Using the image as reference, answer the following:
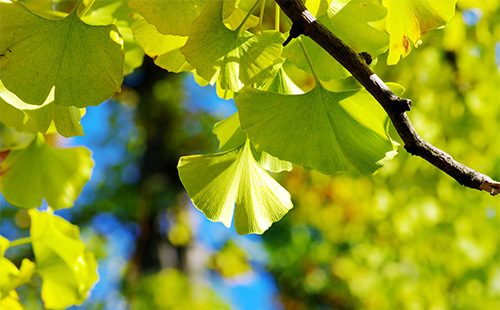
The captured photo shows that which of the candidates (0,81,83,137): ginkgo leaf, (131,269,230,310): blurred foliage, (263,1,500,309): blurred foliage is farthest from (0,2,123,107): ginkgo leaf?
(131,269,230,310): blurred foliage

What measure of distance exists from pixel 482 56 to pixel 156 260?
195 cm

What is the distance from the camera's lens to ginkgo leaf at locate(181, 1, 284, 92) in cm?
30

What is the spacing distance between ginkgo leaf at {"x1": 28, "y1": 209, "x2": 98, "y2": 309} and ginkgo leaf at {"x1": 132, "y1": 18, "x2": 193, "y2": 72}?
17cm

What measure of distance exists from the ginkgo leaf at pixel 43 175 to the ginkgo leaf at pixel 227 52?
213mm

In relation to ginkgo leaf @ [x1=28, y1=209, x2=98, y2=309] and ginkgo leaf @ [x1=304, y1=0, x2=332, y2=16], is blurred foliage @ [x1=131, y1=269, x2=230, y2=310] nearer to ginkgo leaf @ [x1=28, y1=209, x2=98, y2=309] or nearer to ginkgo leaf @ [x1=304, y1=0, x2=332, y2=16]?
ginkgo leaf @ [x1=28, y1=209, x2=98, y2=309]

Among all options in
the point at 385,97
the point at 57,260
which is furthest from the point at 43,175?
the point at 385,97

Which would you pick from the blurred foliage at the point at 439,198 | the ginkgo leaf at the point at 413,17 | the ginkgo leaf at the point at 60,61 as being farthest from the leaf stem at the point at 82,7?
the blurred foliage at the point at 439,198

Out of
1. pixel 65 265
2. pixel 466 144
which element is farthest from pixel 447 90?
pixel 65 265

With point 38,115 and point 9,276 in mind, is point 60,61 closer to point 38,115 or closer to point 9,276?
point 38,115

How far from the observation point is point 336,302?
2.55 meters

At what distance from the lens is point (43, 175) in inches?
19.2

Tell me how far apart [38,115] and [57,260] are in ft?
0.53

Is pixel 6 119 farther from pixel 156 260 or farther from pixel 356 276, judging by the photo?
pixel 156 260

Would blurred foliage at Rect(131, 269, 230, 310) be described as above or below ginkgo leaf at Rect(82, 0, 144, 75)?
below
